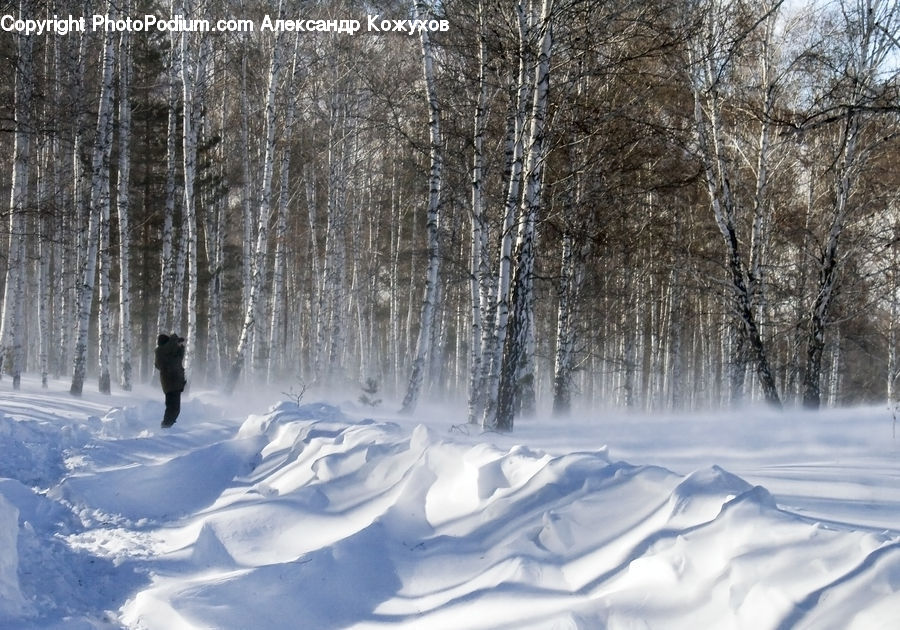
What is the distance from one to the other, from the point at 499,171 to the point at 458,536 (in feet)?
35.0

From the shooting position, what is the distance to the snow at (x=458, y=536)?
326 centimetres

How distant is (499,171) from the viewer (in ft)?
47.5

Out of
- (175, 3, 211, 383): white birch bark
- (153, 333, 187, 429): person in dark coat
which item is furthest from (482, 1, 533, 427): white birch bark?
(175, 3, 211, 383): white birch bark

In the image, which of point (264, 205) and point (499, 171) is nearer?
point (499, 171)

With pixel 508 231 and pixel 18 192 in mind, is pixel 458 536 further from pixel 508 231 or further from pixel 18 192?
pixel 18 192

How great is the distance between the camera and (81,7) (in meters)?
17.9

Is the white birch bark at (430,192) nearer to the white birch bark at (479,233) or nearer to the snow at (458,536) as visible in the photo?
the white birch bark at (479,233)

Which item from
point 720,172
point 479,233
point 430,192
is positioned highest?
point 720,172

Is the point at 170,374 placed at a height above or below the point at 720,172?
below

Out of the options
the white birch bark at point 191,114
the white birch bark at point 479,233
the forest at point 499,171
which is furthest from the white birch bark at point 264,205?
the white birch bark at point 479,233

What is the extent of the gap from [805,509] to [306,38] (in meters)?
18.2

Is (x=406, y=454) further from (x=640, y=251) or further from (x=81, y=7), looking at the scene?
(x=81, y=7)

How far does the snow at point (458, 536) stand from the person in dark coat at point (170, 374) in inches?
138

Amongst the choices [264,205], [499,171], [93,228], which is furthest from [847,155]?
[93,228]
